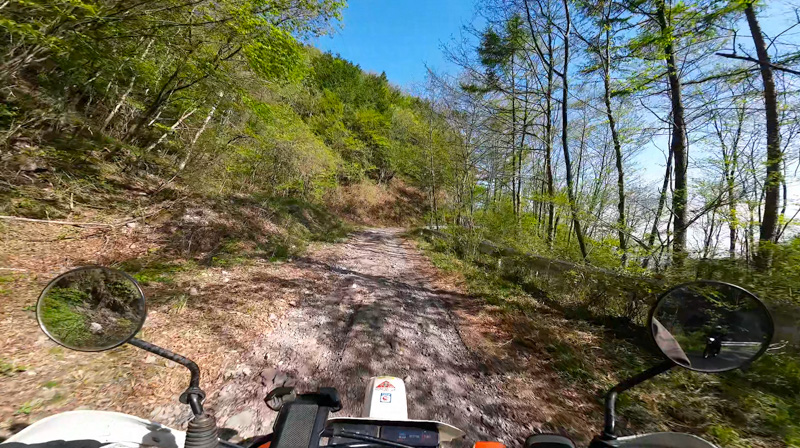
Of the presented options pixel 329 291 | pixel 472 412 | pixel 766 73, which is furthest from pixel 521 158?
pixel 472 412

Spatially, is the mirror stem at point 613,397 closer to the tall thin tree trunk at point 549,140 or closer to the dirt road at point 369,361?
the dirt road at point 369,361

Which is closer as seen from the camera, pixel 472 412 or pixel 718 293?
pixel 718 293

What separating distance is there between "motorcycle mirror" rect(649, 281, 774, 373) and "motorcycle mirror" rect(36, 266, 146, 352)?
3024mm

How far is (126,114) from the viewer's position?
6559 mm

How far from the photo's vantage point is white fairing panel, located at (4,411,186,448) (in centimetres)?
129

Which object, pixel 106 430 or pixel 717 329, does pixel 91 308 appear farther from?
pixel 717 329

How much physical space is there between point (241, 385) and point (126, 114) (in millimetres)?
7568

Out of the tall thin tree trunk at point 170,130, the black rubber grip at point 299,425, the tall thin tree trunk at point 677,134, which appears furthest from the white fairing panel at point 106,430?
the tall thin tree trunk at point 170,130

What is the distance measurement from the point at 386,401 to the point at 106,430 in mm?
1543

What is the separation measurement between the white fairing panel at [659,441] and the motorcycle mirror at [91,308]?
Answer: 2799 mm

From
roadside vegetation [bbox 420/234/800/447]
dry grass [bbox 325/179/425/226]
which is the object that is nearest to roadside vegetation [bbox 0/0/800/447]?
roadside vegetation [bbox 420/234/800/447]

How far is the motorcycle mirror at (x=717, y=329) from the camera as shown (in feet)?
4.29

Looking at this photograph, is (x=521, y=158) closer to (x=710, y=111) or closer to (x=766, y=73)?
(x=710, y=111)

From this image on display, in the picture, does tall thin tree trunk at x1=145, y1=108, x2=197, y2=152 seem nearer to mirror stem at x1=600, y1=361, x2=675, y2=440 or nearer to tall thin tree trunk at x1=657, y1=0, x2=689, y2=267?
mirror stem at x1=600, y1=361, x2=675, y2=440
